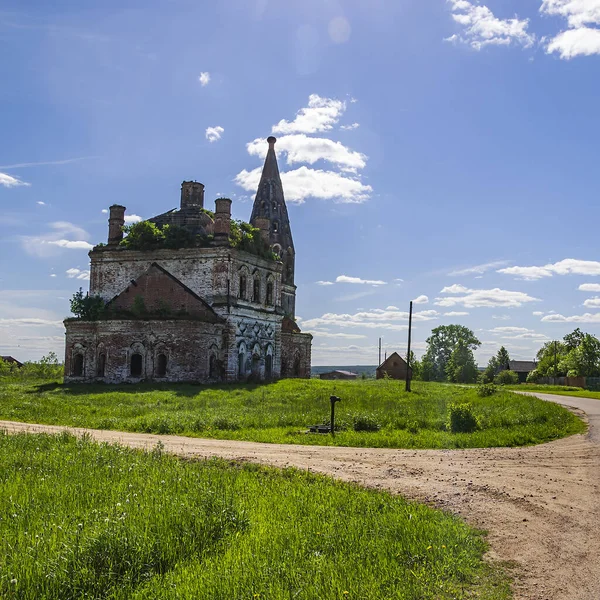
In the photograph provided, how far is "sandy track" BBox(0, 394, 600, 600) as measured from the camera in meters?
6.11

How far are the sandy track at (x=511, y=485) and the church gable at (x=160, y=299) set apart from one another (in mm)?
21942

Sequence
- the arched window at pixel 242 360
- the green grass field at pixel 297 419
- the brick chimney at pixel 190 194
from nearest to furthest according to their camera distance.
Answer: the green grass field at pixel 297 419
the arched window at pixel 242 360
the brick chimney at pixel 190 194

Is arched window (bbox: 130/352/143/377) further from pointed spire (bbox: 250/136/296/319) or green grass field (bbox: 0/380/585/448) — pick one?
pointed spire (bbox: 250/136/296/319)

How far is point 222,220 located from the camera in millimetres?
39125

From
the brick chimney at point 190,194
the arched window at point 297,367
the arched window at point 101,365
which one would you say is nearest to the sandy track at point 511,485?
the arched window at point 101,365

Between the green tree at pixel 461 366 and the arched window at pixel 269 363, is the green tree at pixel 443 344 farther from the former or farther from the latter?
the arched window at pixel 269 363

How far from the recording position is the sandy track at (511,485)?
611 centimetres

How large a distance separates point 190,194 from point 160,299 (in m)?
9.86

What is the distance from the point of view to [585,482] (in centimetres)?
989

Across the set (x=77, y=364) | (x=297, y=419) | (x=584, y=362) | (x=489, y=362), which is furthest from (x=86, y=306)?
(x=489, y=362)

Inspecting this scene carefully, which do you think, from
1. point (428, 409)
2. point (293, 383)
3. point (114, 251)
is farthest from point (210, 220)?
point (428, 409)

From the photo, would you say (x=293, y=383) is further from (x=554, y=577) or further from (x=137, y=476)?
(x=554, y=577)

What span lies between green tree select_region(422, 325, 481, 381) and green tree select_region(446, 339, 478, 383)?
2.68 metres

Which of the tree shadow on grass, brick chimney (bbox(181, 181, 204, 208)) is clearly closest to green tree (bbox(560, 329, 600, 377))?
the tree shadow on grass
